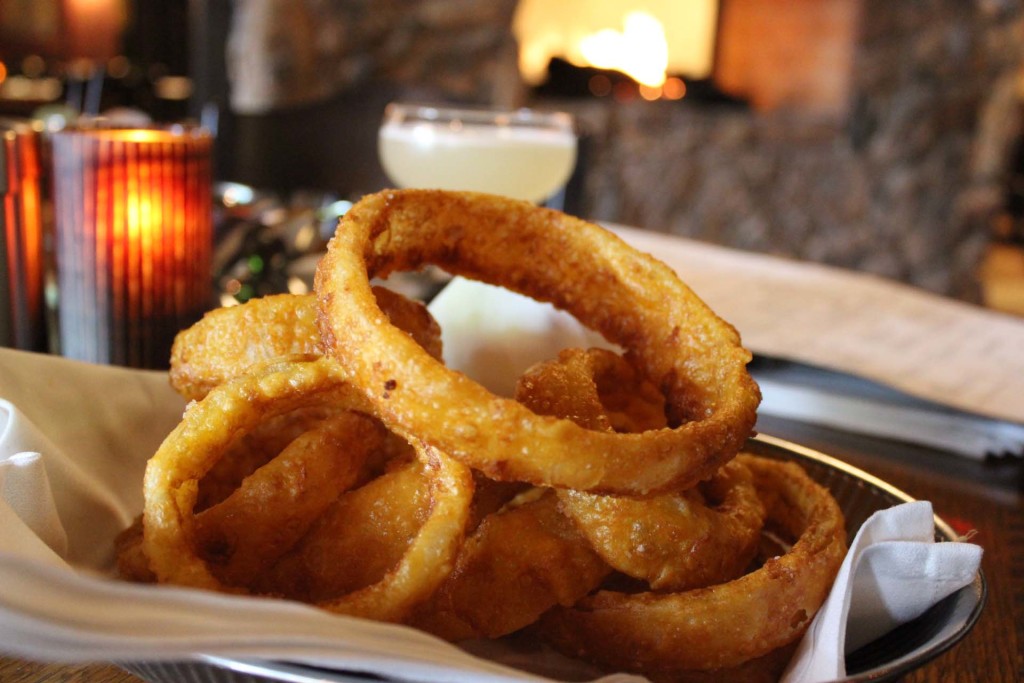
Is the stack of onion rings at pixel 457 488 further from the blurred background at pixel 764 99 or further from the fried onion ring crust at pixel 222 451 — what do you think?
the blurred background at pixel 764 99

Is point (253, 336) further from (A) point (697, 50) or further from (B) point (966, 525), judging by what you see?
(A) point (697, 50)

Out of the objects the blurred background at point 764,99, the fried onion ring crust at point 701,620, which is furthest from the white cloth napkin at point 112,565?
the blurred background at point 764,99

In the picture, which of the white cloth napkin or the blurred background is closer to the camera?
the white cloth napkin

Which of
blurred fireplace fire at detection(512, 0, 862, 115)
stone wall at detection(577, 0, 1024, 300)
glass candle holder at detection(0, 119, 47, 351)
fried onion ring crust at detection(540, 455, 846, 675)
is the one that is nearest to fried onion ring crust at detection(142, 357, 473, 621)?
fried onion ring crust at detection(540, 455, 846, 675)

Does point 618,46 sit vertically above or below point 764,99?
above

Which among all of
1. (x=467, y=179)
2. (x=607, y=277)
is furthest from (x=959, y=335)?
(x=607, y=277)

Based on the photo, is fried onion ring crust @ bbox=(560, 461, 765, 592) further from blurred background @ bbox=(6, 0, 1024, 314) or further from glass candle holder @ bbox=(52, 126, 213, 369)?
blurred background @ bbox=(6, 0, 1024, 314)

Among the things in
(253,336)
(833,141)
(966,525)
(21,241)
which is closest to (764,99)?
(833,141)
